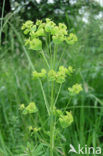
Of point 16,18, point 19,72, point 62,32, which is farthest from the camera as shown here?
point 19,72

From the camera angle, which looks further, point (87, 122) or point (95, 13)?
point (95, 13)

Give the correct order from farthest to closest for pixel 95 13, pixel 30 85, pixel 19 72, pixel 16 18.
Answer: pixel 19 72 → pixel 95 13 → pixel 30 85 → pixel 16 18

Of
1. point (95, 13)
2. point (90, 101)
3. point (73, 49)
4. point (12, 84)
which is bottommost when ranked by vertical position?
point (90, 101)

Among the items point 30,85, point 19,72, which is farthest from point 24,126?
point 19,72

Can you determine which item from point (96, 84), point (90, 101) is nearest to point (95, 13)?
point (96, 84)

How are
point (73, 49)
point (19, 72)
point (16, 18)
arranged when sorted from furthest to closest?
point (19, 72) < point (73, 49) < point (16, 18)

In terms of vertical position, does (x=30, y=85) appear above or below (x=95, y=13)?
below

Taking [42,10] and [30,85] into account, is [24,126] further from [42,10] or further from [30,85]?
[42,10]

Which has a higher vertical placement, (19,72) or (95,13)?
(95,13)

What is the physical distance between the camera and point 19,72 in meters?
2.88

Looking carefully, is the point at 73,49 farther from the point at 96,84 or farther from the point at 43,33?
the point at 43,33

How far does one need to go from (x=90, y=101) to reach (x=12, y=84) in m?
0.81

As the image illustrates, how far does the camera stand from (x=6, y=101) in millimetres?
2316

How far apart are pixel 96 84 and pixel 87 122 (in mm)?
597
